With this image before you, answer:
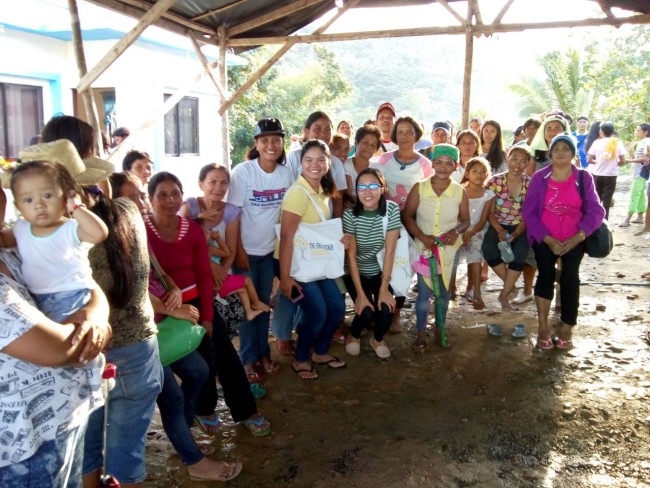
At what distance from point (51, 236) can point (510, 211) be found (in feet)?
13.6

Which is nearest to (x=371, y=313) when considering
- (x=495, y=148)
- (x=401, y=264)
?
(x=401, y=264)

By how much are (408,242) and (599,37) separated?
72.3ft

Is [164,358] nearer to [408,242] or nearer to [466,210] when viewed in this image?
[408,242]

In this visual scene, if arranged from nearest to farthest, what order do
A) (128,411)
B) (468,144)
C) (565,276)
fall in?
(128,411)
(565,276)
(468,144)

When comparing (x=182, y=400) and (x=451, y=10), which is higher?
(x=451, y=10)

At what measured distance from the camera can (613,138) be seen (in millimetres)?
8750

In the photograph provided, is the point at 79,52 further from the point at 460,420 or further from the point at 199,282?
the point at 460,420

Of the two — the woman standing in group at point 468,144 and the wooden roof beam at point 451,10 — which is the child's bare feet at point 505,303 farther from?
the wooden roof beam at point 451,10

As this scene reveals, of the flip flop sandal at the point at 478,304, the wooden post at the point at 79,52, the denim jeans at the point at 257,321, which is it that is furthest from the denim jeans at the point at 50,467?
the flip flop sandal at the point at 478,304

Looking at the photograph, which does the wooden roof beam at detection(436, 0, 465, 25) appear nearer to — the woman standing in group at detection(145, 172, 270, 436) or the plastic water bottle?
the plastic water bottle

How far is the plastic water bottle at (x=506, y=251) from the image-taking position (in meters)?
4.85

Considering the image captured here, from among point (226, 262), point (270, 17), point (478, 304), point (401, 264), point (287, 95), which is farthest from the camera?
point (287, 95)

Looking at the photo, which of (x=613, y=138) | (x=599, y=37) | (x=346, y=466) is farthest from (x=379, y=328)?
(x=599, y=37)

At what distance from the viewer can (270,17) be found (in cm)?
682
